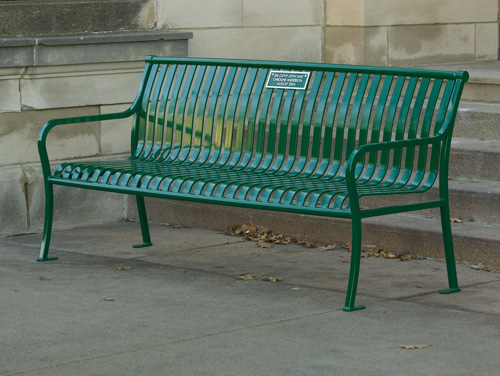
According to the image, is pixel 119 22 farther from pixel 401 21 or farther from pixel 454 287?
pixel 454 287

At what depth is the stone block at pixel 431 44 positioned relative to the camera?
9133 millimetres

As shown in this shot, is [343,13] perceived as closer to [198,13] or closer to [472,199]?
[198,13]

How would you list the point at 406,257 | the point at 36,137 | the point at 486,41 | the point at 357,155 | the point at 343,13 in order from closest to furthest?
the point at 357,155, the point at 406,257, the point at 36,137, the point at 343,13, the point at 486,41

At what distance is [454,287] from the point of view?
5574 mm

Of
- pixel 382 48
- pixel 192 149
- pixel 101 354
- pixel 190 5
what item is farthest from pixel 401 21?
pixel 101 354

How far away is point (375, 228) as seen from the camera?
21.6 ft

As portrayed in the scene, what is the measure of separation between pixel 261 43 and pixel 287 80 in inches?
101

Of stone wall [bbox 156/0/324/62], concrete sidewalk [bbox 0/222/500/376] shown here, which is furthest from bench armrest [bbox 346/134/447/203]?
stone wall [bbox 156/0/324/62]

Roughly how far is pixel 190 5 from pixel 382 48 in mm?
1747

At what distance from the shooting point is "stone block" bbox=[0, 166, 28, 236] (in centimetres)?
739

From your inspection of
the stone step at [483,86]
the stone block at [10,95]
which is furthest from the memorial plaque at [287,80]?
the stone step at [483,86]

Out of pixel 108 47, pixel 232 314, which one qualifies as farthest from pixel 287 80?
pixel 108 47

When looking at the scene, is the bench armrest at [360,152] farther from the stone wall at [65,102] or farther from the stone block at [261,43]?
the stone block at [261,43]

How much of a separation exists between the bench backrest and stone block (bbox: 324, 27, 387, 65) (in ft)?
7.08
